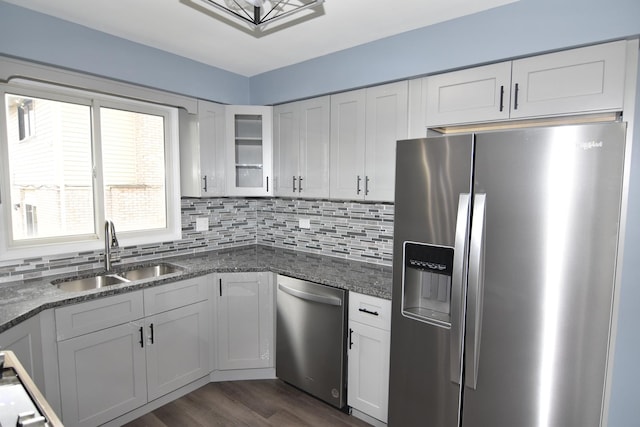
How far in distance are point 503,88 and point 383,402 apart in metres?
1.97

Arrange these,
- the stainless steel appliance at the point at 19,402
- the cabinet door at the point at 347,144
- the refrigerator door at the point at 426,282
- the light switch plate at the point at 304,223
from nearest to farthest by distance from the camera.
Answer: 1. the stainless steel appliance at the point at 19,402
2. the refrigerator door at the point at 426,282
3. the cabinet door at the point at 347,144
4. the light switch plate at the point at 304,223

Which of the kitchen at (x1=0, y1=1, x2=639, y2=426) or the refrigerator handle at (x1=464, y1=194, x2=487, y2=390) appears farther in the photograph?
the kitchen at (x1=0, y1=1, x2=639, y2=426)

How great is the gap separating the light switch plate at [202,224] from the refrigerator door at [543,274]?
2.36 m

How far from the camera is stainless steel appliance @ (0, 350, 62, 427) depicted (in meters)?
0.87

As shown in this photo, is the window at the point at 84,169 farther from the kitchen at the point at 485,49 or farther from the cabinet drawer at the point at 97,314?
the cabinet drawer at the point at 97,314

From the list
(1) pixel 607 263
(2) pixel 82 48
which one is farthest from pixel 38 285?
(1) pixel 607 263

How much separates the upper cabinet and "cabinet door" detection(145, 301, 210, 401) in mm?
2119

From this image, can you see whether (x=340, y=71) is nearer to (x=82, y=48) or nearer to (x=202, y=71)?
(x=202, y=71)

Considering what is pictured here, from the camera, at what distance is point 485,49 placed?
6.51 ft

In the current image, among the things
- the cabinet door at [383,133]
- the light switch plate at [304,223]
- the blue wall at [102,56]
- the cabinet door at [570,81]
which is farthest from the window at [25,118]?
the cabinet door at [570,81]

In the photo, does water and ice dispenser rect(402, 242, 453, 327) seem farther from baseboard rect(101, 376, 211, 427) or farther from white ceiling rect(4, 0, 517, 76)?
baseboard rect(101, 376, 211, 427)

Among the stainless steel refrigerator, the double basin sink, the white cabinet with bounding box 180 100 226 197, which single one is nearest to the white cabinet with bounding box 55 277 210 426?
the double basin sink

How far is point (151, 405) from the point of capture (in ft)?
7.96

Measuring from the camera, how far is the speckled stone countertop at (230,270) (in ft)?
6.12
